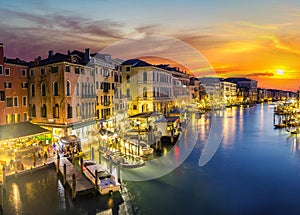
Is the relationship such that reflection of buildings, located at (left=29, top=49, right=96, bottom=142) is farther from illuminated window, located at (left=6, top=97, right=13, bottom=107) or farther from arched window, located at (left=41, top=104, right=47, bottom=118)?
illuminated window, located at (left=6, top=97, right=13, bottom=107)

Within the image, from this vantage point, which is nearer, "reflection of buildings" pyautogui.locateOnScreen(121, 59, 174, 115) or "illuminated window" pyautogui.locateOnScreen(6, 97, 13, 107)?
"illuminated window" pyautogui.locateOnScreen(6, 97, 13, 107)

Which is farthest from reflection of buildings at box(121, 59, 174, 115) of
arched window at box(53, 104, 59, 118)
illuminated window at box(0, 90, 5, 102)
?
illuminated window at box(0, 90, 5, 102)

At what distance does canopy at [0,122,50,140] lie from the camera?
2220cm

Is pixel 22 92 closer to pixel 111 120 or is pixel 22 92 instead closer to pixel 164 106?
pixel 111 120

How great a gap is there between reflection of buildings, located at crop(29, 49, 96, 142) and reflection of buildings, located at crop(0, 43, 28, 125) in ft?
2.27

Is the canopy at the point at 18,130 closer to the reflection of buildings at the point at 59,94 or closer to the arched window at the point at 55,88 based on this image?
the reflection of buildings at the point at 59,94

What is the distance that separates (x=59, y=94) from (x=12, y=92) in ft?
14.4

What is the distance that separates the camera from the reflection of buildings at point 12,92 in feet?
80.1

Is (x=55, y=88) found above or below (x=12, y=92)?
above

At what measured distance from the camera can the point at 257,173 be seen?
22.5m

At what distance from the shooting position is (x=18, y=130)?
→ 23500 millimetres

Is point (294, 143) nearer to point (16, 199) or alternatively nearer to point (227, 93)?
point (16, 199)

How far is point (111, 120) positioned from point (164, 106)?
18.2m

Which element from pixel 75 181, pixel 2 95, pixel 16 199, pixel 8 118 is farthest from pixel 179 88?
pixel 16 199
